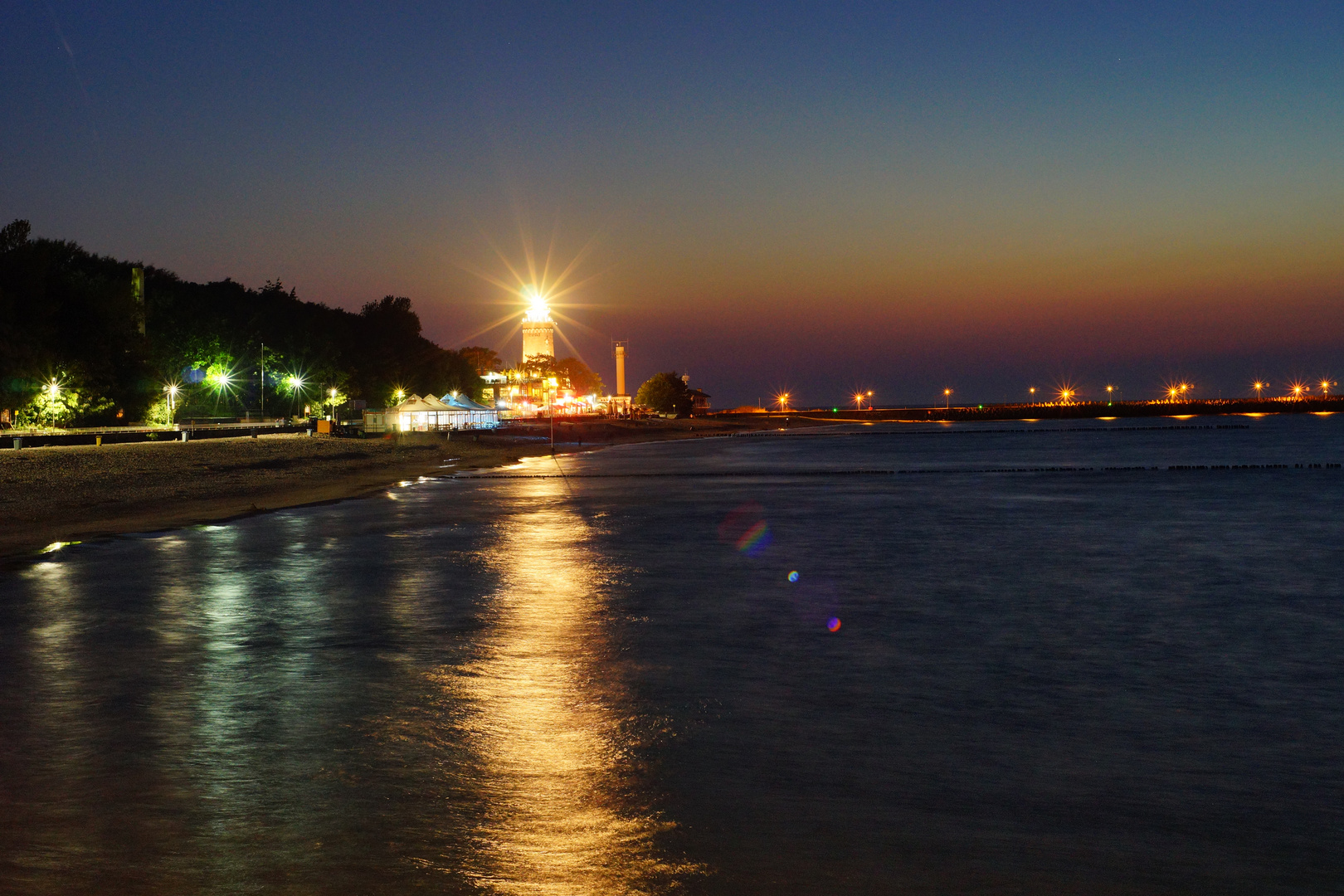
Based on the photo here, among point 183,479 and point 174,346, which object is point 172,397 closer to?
point 174,346

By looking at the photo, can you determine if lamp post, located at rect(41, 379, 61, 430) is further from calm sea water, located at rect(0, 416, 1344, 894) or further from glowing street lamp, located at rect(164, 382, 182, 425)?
calm sea water, located at rect(0, 416, 1344, 894)

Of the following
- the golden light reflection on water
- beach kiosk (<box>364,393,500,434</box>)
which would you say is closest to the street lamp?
beach kiosk (<box>364,393,500,434</box>)

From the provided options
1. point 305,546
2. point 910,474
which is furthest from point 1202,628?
point 910,474

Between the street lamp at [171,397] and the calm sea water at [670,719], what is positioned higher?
the street lamp at [171,397]

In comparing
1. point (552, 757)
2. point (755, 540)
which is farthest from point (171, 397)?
point (552, 757)

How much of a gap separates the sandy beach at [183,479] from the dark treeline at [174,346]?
12935mm

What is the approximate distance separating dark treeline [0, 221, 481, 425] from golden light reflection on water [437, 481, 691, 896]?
190 feet

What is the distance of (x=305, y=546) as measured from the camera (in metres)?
24.5

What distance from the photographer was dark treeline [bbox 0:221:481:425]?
6475 centimetres

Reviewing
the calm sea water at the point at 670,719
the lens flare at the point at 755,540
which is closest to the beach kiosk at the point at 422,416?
the lens flare at the point at 755,540

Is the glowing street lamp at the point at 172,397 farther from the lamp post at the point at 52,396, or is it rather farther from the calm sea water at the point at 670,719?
the calm sea water at the point at 670,719

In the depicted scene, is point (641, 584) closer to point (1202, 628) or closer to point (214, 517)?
point (1202, 628)

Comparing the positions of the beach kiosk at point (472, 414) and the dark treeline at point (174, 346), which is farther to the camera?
the beach kiosk at point (472, 414)

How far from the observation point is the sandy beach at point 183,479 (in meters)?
28.4
